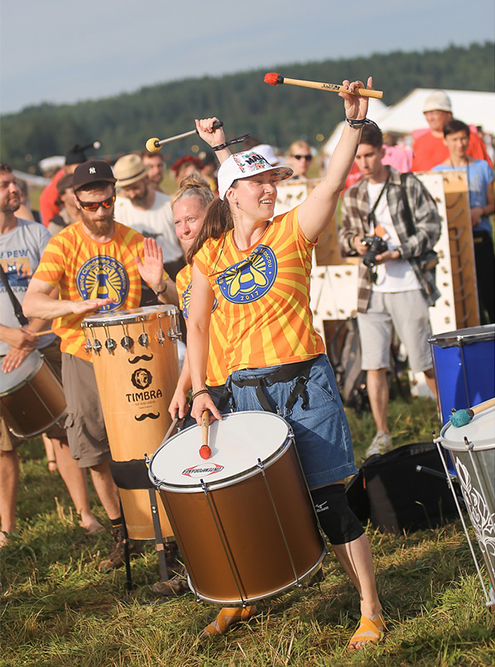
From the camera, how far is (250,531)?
302 centimetres

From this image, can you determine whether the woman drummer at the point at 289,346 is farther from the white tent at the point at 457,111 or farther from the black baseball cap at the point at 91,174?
the white tent at the point at 457,111

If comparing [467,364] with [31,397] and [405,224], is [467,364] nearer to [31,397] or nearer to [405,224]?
[405,224]

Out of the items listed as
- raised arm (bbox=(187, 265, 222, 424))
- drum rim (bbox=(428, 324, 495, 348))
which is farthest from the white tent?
raised arm (bbox=(187, 265, 222, 424))

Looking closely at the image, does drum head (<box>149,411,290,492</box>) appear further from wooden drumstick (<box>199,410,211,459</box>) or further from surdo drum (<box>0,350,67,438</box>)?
surdo drum (<box>0,350,67,438</box>)

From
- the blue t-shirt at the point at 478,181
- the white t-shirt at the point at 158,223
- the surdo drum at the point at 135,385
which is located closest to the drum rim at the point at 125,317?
the surdo drum at the point at 135,385

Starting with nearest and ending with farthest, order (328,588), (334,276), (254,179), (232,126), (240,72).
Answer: (254,179)
(328,588)
(334,276)
(232,126)
(240,72)

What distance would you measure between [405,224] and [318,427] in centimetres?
302

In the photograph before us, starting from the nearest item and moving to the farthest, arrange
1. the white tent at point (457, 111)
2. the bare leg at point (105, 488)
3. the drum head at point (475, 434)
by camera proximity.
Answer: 1. the drum head at point (475, 434)
2. the bare leg at point (105, 488)
3. the white tent at point (457, 111)

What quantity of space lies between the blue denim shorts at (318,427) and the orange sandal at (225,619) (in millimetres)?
865

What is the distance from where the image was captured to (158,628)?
3.69 meters

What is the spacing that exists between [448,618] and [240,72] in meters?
166

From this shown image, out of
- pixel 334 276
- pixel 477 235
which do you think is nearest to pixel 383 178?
pixel 334 276

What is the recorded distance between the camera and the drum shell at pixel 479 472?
2693mm

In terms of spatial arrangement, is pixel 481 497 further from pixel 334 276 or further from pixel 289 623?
pixel 334 276
